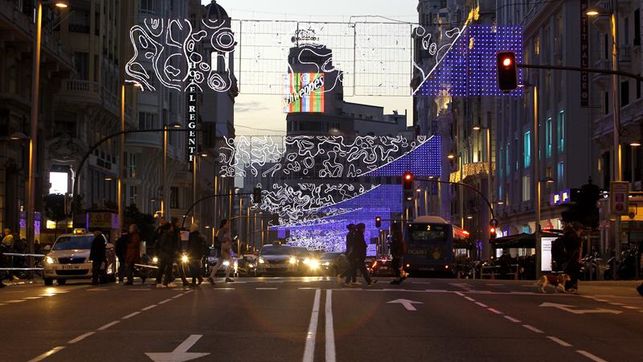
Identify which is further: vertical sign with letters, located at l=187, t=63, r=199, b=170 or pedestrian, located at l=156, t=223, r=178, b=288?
vertical sign with letters, located at l=187, t=63, r=199, b=170

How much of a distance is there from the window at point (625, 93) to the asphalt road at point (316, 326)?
98.4ft

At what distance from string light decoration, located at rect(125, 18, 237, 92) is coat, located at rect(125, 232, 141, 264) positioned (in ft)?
64.9

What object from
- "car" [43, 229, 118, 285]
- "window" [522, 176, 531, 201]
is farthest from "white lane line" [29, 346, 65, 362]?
"window" [522, 176, 531, 201]

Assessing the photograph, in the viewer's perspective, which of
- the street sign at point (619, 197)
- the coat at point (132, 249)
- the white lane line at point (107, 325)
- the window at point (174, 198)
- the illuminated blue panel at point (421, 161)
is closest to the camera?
the white lane line at point (107, 325)

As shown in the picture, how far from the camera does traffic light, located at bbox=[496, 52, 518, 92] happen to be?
29.3 meters

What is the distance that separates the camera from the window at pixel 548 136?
74.1m

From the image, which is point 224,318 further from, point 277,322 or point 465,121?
point 465,121

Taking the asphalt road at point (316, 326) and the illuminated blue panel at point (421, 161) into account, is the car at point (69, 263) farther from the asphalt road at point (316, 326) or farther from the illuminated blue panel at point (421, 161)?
the illuminated blue panel at point (421, 161)

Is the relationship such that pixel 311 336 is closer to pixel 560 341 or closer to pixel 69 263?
pixel 560 341

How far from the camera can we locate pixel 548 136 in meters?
75.4

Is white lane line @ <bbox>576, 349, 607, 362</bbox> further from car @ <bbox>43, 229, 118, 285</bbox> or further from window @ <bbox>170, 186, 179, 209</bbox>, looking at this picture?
window @ <bbox>170, 186, 179, 209</bbox>

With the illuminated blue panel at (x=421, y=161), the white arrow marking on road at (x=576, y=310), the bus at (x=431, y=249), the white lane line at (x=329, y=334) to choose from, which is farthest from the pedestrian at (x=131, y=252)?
the illuminated blue panel at (x=421, y=161)

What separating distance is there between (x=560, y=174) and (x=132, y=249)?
4141cm

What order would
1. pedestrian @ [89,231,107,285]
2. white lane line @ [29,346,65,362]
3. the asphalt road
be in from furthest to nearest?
Result: pedestrian @ [89,231,107,285] < the asphalt road < white lane line @ [29,346,65,362]
